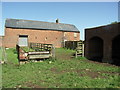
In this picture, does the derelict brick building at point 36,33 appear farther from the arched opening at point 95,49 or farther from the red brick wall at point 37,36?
the arched opening at point 95,49

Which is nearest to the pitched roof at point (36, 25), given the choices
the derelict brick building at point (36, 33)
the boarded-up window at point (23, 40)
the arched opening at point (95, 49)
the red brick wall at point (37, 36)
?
the derelict brick building at point (36, 33)

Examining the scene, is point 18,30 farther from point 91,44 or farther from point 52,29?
point 91,44

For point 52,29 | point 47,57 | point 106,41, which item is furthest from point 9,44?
point 106,41

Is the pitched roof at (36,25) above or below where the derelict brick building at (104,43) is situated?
above

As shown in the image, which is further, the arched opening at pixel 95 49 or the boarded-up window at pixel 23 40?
the boarded-up window at pixel 23 40

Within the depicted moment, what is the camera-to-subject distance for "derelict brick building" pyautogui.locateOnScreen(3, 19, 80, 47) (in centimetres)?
2643

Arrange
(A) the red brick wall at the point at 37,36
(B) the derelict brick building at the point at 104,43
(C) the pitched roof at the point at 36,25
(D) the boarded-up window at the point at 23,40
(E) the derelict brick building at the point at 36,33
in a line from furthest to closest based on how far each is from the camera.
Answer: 1. (C) the pitched roof at the point at 36,25
2. (D) the boarded-up window at the point at 23,40
3. (E) the derelict brick building at the point at 36,33
4. (A) the red brick wall at the point at 37,36
5. (B) the derelict brick building at the point at 104,43

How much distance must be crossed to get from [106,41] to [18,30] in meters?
22.0

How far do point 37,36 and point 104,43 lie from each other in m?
20.9

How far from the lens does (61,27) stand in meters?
33.4

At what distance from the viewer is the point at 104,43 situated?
35.8 feet

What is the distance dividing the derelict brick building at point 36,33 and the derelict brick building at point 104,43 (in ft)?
59.8

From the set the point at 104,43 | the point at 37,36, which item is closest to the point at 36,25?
the point at 37,36

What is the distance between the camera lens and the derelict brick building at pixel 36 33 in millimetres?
26433
